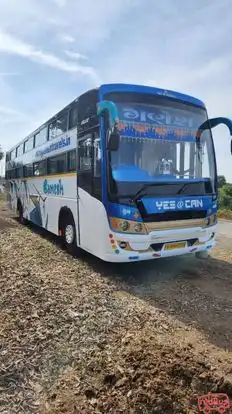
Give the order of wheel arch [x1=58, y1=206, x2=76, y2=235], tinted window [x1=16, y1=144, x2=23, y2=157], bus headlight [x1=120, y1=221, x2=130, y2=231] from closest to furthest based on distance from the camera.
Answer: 1. bus headlight [x1=120, y1=221, x2=130, y2=231]
2. wheel arch [x1=58, y1=206, x2=76, y2=235]
3. tinted window [x1=16, y1=144, x2=23, y2=157]

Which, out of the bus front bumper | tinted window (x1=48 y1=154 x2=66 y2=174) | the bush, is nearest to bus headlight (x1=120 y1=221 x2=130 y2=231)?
the bus front bumper

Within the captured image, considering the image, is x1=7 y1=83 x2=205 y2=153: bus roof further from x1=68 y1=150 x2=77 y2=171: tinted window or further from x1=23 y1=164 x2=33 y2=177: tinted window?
x1=23 y1=164 x2=33 y2=177: tinted window

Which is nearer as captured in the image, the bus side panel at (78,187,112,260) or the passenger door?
the bus side panel at (78,187,112,260)

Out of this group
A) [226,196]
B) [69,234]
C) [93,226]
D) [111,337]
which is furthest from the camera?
[226,196]

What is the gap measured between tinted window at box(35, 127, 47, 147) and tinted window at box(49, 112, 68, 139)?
73cm

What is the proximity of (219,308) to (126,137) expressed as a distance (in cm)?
323

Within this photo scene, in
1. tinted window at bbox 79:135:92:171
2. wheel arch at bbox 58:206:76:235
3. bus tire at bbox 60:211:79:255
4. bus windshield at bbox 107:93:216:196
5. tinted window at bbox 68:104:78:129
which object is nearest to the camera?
bus windshield at bbox 107:93:216:196

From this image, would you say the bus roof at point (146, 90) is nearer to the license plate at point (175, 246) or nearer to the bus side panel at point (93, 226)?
the bus side panel at point (93, 226)

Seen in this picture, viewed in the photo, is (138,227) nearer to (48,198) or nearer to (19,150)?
(48,198)

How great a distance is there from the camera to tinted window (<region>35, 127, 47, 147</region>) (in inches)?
412

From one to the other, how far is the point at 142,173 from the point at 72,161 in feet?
7.37

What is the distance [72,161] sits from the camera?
7773 millimetres

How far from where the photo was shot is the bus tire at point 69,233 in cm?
790

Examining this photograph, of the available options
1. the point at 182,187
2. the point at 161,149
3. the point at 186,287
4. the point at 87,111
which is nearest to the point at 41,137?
the point at 87,111
